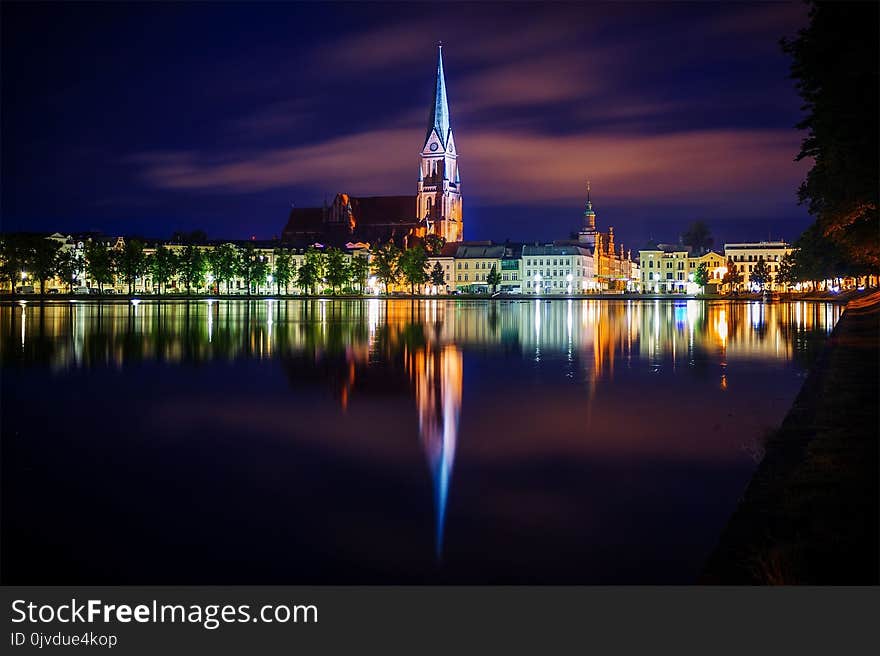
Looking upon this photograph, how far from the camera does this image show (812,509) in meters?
9.43

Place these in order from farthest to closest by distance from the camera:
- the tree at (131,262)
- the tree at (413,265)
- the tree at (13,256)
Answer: the tree at (413,265), the tree at (131,262), the tree at (13,256)

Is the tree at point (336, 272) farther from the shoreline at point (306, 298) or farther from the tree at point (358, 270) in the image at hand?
the tree at point (358, 270)

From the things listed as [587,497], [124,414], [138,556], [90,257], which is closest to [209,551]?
[138,556]

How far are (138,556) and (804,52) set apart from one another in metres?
27.9

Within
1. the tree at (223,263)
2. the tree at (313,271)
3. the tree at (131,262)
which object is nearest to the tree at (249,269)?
the tree at (223,263)

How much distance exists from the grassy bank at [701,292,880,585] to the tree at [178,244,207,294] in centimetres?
15179

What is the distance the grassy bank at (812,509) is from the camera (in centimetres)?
790

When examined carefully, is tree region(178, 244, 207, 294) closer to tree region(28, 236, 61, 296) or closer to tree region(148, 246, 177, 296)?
tree region(148, 246, 177, 296)

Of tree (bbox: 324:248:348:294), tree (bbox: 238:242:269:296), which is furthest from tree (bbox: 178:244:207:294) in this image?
tree (bbox: 324:248:348:294)

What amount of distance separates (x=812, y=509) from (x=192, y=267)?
157273 mm

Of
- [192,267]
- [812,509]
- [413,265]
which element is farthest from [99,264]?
[812,509]

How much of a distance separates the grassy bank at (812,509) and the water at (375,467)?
1.92 ft

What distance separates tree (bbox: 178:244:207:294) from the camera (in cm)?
15938
